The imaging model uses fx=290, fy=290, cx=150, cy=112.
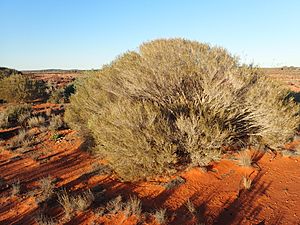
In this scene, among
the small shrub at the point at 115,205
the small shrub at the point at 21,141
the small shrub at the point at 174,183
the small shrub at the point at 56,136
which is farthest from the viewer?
the small shrub at the point at 56,136

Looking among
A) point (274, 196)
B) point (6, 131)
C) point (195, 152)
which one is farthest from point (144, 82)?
point (6, 131)

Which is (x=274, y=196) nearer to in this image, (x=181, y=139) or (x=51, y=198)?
(x=181, y=139)

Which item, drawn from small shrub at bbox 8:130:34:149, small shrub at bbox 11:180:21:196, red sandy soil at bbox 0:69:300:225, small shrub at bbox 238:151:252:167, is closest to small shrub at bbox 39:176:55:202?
red sandy soil at bbox 0:69:300:225

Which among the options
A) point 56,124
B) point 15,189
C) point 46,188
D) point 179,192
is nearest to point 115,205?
point 179,192

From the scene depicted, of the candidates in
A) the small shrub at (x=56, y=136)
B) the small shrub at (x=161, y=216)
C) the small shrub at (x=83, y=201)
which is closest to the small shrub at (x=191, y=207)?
the small shrub at (x=161, y=216)

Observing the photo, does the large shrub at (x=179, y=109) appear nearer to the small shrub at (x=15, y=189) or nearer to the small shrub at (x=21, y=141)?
the small shrub at (x=15, y=189)

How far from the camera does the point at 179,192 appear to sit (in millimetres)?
6305

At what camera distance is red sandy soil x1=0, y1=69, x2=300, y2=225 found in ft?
17.7

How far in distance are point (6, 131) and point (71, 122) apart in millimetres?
4481

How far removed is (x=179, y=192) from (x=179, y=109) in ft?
6.91

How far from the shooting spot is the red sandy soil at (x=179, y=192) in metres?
5.40

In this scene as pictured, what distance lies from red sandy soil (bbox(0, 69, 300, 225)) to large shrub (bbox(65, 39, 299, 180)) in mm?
442

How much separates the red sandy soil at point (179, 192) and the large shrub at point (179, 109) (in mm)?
442

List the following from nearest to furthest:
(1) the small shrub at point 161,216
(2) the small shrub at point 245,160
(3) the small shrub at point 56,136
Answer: (1) the small shrub at point 161,216 → (2) the small shrub at point 245,160 → (3) the small shrub at point 56,136
